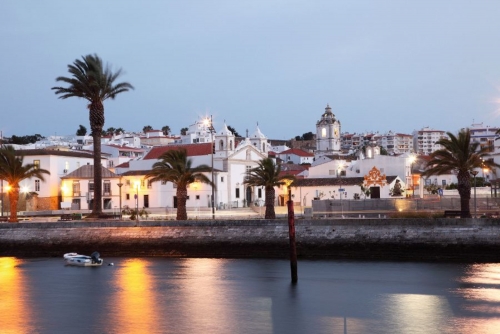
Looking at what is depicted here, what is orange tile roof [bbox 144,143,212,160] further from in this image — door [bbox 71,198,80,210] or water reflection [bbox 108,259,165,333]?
water reflection [bbox 108,259,165,333]

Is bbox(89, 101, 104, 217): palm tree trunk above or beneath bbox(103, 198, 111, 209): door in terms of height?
above

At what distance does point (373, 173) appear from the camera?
86.2 meters

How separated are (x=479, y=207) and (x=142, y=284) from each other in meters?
38.9

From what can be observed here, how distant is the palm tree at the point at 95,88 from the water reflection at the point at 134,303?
53.1 ft

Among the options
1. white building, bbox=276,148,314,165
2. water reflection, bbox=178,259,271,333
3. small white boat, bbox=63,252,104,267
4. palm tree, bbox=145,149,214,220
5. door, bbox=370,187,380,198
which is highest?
white building, bbox=276,148,314,165

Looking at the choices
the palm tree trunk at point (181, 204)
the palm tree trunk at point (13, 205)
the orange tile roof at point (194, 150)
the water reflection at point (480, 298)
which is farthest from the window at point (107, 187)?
the water reflection at point (480, 298)

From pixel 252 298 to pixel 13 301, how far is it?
38.5 feet

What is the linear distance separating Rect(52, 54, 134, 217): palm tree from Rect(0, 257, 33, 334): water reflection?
13819 millimetres

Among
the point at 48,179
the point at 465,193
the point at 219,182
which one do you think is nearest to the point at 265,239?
the point at 465,193

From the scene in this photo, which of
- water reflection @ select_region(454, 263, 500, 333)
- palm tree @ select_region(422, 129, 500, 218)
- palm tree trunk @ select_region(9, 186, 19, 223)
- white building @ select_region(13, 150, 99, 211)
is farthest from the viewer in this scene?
white building @ select_region(13, 150, 99, 211)

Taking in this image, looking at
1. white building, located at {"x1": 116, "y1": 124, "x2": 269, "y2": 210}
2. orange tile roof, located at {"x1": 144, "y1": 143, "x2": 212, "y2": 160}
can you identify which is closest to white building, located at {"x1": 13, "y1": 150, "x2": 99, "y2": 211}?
white building, located at {"x1": 116, "y1": 124, "x2": 269, "y2": 210}

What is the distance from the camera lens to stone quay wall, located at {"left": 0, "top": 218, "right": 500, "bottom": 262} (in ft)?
148

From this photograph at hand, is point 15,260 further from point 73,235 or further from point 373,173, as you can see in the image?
point 373,173

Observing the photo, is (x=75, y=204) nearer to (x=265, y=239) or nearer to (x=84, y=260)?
(x=84, y=260)
